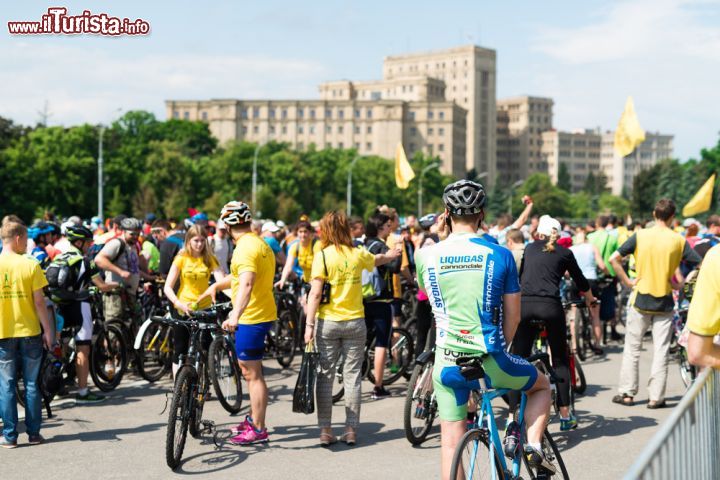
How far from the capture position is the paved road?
7.02 meters

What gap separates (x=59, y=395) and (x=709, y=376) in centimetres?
780

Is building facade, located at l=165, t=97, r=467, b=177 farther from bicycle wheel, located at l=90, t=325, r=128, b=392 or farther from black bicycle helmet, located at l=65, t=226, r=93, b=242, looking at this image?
black bicycle helmet, located at l=65, t=226, r=93, b=242

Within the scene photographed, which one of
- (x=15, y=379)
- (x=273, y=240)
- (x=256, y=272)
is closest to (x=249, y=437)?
(x=256, y=272)

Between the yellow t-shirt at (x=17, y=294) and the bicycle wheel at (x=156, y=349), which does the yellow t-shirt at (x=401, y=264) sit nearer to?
the bicycle wheel at (x=156, y=349)

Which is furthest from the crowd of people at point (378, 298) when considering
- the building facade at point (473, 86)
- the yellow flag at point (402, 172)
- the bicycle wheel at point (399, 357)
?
the building facade at point (473, 86)

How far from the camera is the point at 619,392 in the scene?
9.87 metres

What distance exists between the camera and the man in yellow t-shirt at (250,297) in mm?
7598

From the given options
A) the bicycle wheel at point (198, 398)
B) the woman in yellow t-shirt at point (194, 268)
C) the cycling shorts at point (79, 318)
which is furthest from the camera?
the cycling shorts at point (79, 318)

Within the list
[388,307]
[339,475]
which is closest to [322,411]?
[339,475]

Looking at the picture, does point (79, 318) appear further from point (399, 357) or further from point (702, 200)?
point (702, 200)

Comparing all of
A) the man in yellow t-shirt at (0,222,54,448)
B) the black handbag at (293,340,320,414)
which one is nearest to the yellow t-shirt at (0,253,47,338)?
the man in yellow t-shirt at (0,222,54,448)

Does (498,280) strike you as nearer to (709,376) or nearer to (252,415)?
(709,376)

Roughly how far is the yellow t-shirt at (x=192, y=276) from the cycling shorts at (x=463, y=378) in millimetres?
4918

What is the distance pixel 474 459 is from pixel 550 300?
3620 mm
